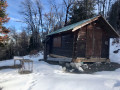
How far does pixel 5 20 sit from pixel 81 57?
12.9 metres

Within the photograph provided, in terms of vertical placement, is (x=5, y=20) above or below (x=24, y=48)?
above

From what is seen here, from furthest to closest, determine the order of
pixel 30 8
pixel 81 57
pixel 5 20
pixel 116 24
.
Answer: pixel 30 8, pixel 116 24, pixel 5 20, pixel 81 57

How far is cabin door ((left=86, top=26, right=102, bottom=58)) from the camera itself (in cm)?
1003

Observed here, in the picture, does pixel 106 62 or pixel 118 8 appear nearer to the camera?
pixel 106 62

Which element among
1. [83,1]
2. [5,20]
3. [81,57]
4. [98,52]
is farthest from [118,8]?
[5,20]

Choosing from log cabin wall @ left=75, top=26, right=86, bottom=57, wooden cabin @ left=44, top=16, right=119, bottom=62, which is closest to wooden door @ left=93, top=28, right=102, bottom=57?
wooden cabin @ left=44, top=16, right=119, bottom=62

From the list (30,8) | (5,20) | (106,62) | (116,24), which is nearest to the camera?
(106,62)

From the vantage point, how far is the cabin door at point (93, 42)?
10.0 meters

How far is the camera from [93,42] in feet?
33.2

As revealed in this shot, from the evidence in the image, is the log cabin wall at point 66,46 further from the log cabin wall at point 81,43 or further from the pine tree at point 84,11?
the pine tree at point 84,11

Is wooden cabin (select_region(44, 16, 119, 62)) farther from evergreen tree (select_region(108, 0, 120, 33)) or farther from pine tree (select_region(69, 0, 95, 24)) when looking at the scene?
pine tree (select_region(69, 0, 95, 24))

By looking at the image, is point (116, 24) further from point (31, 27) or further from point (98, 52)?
point (31, 27)

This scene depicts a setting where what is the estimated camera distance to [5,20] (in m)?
15.0

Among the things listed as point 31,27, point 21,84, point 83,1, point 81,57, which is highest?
point 83,1
